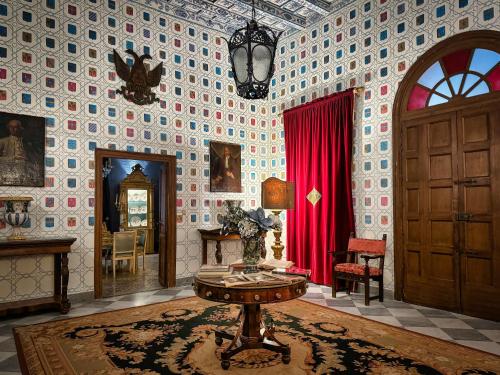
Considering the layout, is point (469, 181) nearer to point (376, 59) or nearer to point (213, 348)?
point (376, 59)

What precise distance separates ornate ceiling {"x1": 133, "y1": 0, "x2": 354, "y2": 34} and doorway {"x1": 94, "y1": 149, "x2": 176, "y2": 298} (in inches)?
101

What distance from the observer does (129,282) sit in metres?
Result: 6.84

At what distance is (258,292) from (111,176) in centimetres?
987

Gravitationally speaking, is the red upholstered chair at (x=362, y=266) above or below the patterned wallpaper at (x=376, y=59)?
below

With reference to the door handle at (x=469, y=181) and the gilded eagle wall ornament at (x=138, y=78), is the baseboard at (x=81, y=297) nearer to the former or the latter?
the gilded eagle wall ornament at (x=138, y=78)

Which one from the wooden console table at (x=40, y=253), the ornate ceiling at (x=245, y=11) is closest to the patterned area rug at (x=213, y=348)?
the wooden console table at (x=40, y=253)

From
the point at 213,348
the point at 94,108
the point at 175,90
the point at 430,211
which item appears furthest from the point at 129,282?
the point at 430,211

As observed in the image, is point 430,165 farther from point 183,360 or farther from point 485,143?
point 183,360

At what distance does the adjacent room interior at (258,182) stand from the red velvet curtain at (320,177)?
4 centimetres

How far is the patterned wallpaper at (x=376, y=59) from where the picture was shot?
4.91m

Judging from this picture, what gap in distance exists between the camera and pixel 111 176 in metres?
11.7

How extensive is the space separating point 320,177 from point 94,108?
378 centimetres

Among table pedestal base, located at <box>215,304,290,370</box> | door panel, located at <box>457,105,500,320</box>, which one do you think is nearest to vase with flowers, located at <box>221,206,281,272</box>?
table pedestal base, located at <box>215,304,290,370</box>

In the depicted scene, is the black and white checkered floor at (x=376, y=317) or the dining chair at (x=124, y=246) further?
the dining chair at (x=124, y=246)
